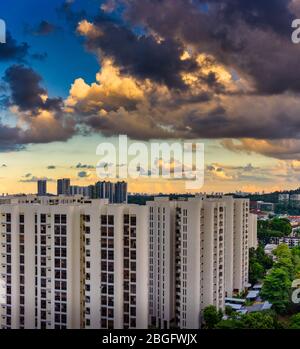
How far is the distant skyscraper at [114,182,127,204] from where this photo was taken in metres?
3.75

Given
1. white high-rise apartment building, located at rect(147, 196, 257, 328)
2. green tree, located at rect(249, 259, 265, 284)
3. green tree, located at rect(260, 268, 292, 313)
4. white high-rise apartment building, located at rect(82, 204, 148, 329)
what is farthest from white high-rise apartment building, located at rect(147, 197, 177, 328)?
green tree, located at rect(249, 259, 265, 284)

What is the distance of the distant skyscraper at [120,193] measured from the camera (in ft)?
12.3

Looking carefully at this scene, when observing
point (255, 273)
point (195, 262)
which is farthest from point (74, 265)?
point (255, 273)

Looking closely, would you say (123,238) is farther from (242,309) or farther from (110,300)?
(242,309)

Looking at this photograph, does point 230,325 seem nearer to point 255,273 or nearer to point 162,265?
point 162,265

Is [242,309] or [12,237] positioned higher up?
[12,237]

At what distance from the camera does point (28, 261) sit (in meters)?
3.65

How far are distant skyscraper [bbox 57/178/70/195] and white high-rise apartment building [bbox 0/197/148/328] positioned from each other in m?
0.22

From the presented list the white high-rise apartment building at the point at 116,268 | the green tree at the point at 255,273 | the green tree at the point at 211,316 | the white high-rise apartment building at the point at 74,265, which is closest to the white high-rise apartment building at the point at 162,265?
the green tree at the point at 211,316

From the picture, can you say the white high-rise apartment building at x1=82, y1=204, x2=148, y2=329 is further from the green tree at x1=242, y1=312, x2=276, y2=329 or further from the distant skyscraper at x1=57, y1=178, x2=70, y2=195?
the green tree at x1=242, y1=312, x2=276, y2=329

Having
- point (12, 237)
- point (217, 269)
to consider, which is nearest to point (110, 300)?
point (12, 237)

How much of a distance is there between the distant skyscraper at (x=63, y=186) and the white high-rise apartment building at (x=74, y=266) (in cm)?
22

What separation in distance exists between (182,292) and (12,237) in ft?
5.88
